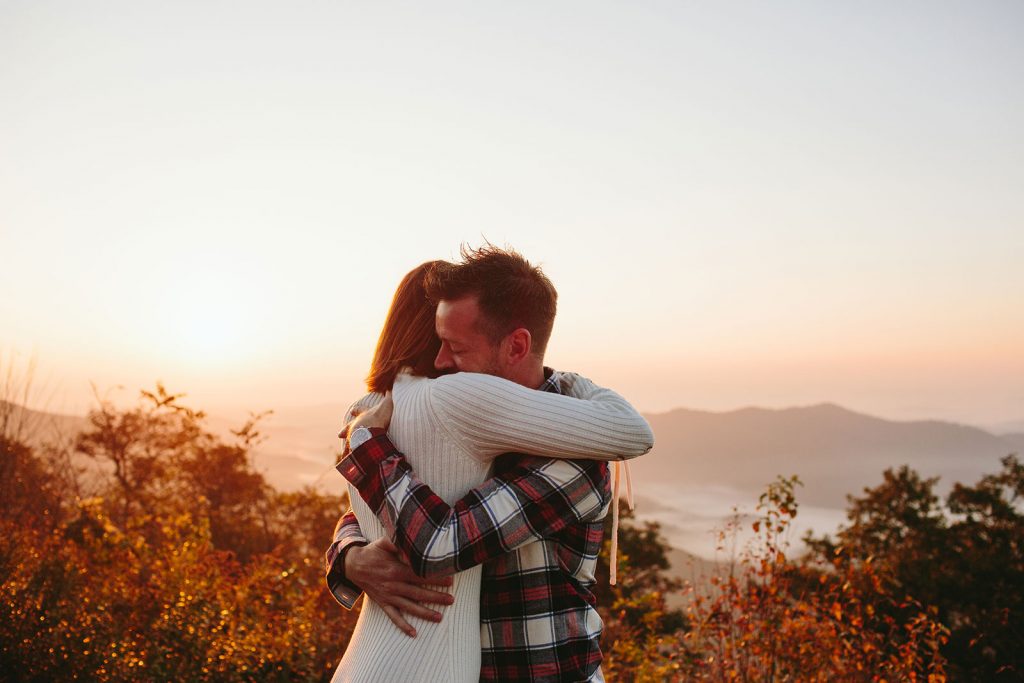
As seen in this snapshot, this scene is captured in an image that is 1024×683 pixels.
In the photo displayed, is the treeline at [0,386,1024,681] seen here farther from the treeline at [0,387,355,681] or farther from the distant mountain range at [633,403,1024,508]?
the distant mountain range at [633,403,1024,508]

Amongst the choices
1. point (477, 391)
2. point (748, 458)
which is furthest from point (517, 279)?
point (748, 458)

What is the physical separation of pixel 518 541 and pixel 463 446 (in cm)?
25

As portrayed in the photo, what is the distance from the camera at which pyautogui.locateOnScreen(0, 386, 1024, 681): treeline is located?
3.47 metres

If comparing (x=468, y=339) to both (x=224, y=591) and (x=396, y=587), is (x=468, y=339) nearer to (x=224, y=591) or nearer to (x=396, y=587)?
(x=396, y=587)

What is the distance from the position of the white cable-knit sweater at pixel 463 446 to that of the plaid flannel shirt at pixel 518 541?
50 mm

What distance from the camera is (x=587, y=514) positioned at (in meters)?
1.61

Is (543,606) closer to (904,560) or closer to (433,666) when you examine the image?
(433,666)

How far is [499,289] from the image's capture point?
1.73m

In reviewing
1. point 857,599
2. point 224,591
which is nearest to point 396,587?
point 224,591

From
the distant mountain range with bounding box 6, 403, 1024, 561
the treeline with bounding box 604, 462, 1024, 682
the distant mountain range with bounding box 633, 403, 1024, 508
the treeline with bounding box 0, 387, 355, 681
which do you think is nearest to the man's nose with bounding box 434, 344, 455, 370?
the treeline with bounding box 0, 387, 355, 681

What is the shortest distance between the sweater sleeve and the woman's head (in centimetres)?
33

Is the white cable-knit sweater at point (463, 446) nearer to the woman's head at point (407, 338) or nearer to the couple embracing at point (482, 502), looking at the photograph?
the couple embracing at point (482, 502)

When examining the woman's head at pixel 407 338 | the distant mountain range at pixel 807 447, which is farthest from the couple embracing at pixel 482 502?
the distant mountain range at pixel 807 447

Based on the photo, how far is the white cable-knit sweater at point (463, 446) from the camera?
153cm
